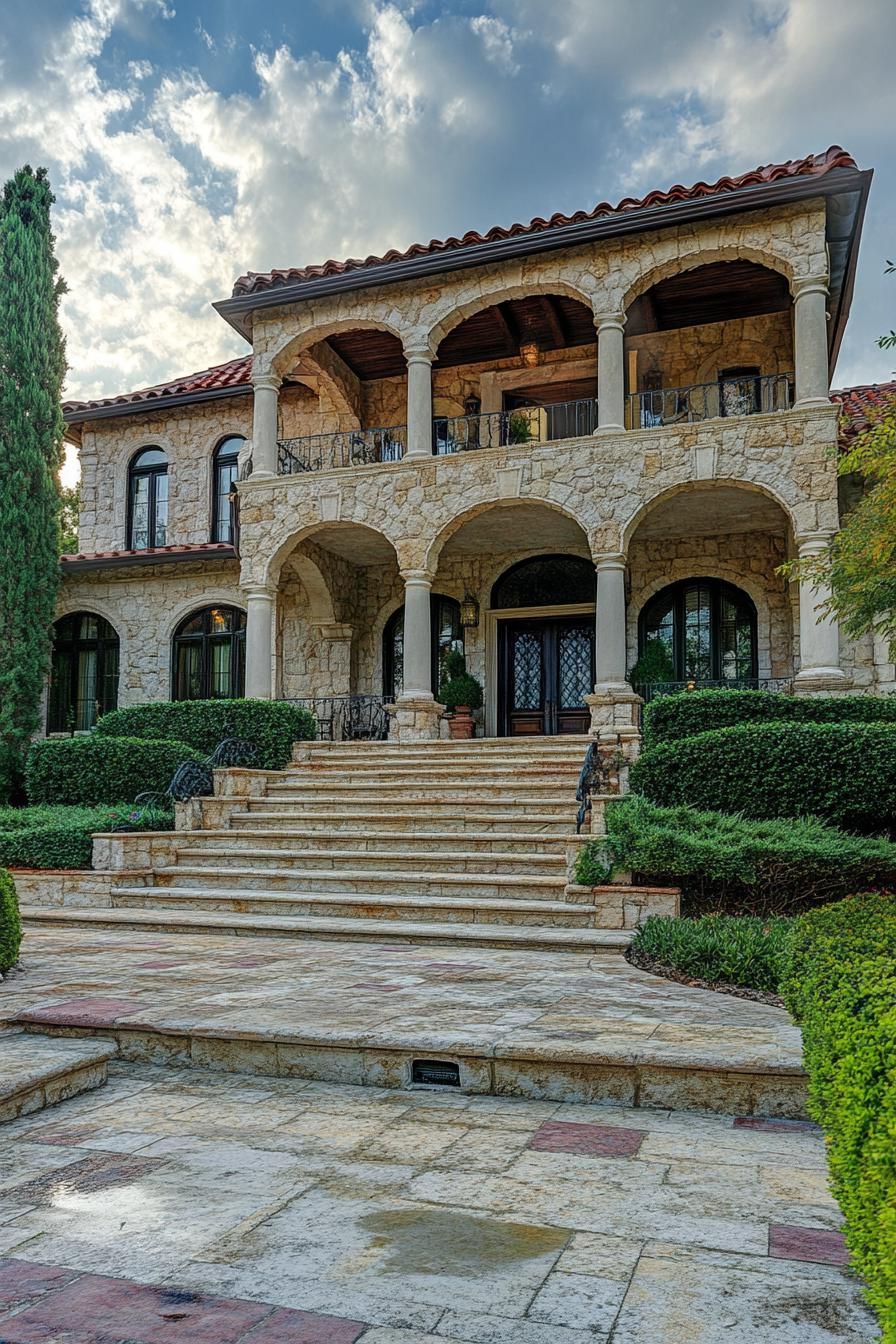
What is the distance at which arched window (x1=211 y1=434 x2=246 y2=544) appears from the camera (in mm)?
18891

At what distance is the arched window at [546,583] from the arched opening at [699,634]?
1239 mm

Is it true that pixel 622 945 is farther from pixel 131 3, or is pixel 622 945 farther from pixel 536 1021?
pixel 131 3

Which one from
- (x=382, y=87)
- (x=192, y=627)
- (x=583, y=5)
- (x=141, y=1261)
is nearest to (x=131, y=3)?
→ (x=382, y=87)

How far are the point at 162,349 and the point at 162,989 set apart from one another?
26.2 metres

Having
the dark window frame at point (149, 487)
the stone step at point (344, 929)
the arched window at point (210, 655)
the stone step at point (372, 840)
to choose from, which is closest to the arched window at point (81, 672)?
the arched window at point (210, 655)

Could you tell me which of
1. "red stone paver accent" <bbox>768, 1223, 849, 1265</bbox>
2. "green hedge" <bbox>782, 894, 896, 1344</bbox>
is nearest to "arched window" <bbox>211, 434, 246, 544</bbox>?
"green hedge" <bbox>782, 894, 896, 1344</bbox>

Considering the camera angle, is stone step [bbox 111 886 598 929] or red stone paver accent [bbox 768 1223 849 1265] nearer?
red stone paver accent [bbox 768 1223 849 1265]

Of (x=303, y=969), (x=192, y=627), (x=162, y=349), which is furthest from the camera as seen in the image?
(x=162, y=349)

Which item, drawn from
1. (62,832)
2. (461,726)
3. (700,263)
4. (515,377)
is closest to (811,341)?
(700,263)

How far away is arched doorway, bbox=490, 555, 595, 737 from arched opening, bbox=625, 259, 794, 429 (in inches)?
116

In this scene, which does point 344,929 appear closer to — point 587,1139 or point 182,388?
point 587,1139

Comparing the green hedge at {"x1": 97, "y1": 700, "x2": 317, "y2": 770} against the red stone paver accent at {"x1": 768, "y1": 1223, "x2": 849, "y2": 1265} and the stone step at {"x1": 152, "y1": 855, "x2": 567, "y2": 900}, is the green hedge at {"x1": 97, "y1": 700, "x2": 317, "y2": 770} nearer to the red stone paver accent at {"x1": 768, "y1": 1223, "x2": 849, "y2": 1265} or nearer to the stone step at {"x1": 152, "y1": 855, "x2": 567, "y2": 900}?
the stone step at {"x1": 152, "y1": 855, "x2": 567, "y2": 900}

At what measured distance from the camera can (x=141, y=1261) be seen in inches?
98.2

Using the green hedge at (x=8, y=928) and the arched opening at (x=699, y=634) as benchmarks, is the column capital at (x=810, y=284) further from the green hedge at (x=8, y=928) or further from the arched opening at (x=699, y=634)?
the green hedge at (x=8, y=928)
